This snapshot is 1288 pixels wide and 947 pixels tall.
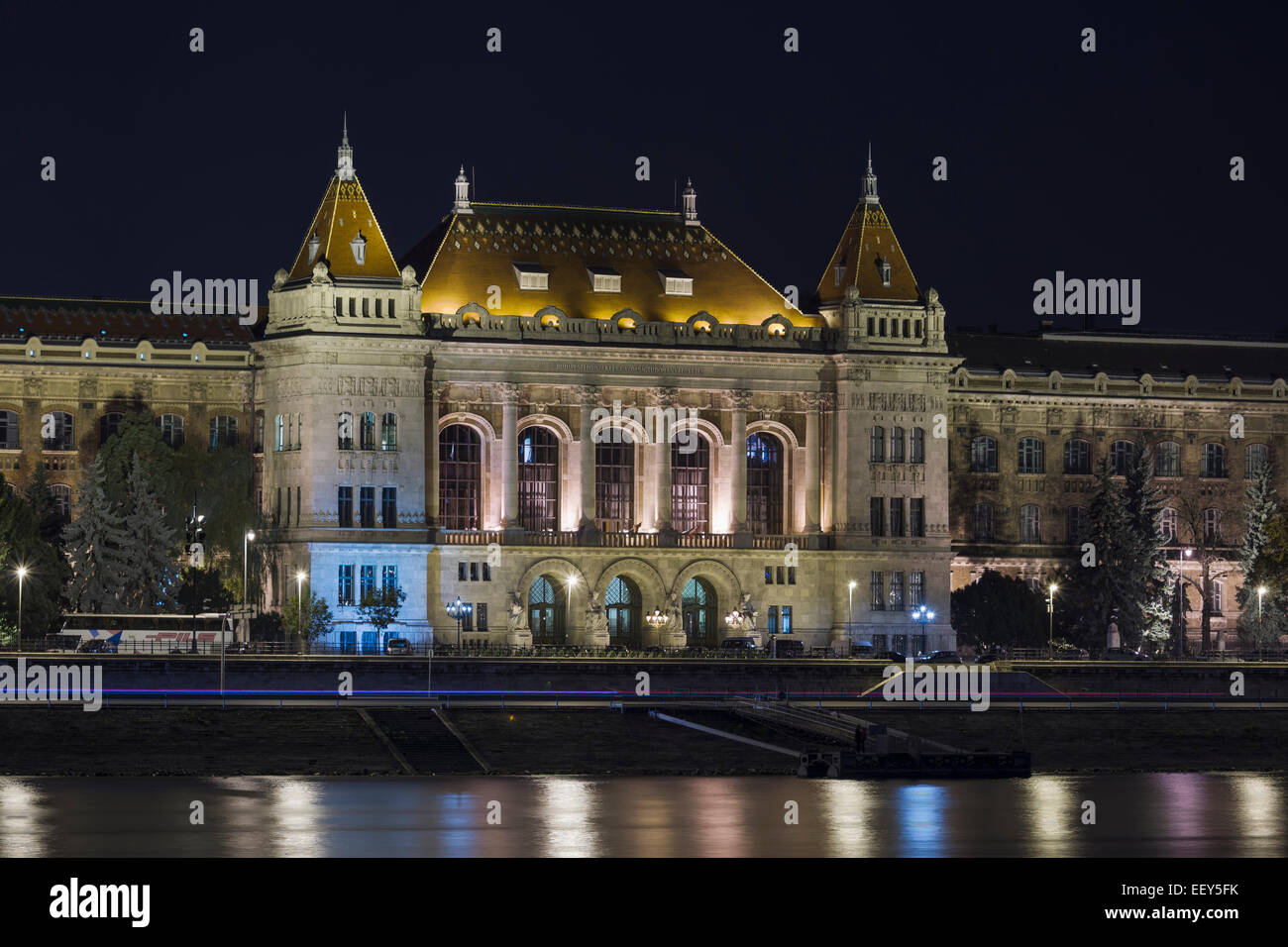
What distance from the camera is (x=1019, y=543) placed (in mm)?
141125

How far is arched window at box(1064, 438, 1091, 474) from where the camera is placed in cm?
14288

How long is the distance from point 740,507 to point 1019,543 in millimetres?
19693

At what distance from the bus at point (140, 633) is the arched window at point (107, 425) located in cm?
1754

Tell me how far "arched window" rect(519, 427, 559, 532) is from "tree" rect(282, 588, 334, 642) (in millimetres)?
12513

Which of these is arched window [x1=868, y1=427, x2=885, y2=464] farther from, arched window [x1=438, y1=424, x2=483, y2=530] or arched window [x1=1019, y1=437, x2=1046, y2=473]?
arched window [x1=438, y1=424, x2=483, y2=530]

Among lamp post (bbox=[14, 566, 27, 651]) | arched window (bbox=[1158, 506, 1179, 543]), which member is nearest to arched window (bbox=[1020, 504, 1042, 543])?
arched window (bbox=[1158, 506, 1179, 543])

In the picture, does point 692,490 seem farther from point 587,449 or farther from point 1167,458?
point 1167,458

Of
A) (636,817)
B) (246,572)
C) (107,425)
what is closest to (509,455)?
(246,572)

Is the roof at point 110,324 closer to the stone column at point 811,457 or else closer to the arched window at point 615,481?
the arched window at point 615,481

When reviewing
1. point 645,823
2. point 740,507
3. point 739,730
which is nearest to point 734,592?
point 740,507

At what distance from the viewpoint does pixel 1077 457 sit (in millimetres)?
143125

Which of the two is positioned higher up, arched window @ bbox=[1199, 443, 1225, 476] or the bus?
arched window @ bbox=[1199, 443, 1225, 476]
